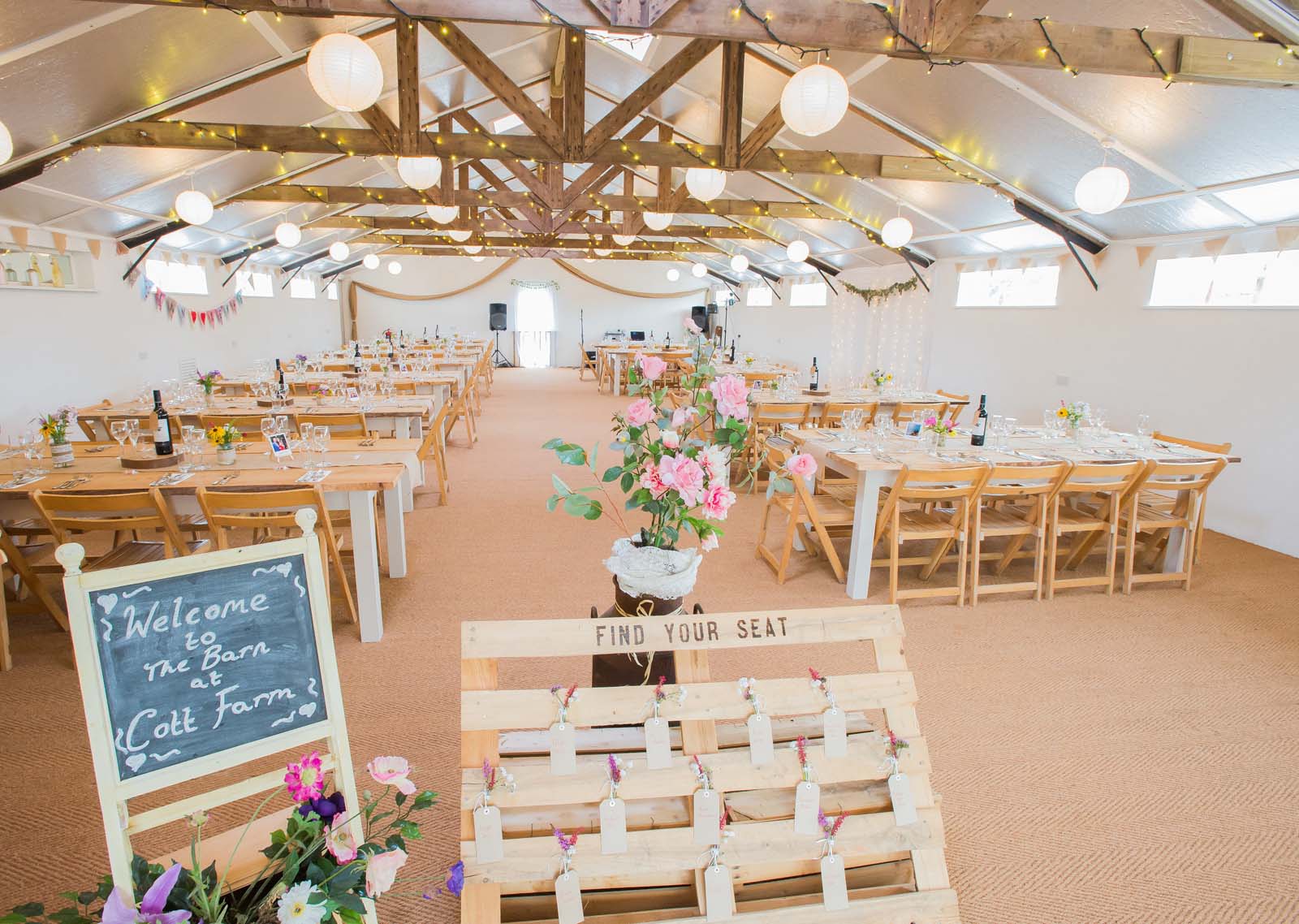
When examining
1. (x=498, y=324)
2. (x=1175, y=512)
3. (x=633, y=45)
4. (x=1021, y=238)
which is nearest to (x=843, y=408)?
(x=1175, y=512)

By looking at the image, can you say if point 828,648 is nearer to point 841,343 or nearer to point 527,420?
point 527,420

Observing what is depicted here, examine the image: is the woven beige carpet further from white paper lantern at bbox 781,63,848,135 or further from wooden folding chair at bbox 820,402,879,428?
white paper lantern at bbox 781,63,848,135

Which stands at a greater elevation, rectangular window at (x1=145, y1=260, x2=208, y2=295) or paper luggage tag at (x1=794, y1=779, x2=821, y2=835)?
rectangular window at (x1=145, y1=260, x2=208, y2=295)

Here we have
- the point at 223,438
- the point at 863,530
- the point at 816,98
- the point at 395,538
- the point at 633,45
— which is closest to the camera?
the point at 816,98

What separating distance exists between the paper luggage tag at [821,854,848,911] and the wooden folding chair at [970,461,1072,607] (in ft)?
8.41

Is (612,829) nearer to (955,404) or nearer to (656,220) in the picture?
(955,404)

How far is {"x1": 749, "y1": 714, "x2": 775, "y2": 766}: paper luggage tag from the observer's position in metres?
1.52

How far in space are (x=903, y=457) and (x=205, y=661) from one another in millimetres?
3469

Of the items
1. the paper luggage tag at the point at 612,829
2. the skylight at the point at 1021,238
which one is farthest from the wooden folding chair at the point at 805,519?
the skylight at the point at 1021,238

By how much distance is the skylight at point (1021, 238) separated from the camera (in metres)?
6.79

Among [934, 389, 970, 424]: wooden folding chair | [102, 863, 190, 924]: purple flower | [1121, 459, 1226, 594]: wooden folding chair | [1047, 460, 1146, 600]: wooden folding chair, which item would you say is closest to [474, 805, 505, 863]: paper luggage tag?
[102, 863, 190, 924]: purple flower

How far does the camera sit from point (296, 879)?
4.11 feet

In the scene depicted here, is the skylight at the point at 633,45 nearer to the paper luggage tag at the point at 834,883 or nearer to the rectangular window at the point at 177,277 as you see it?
the rectangular window at the point at 177,277

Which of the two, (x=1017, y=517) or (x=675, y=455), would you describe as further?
(x=1017, y=517)
